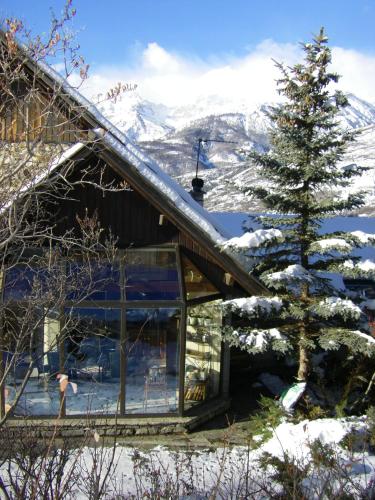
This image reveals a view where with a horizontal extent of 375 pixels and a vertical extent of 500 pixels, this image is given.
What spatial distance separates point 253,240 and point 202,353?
9.85 feet

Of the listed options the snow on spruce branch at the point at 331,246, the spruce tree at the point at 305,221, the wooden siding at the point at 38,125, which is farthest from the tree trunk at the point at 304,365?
the wooden siding at the point at 38,125

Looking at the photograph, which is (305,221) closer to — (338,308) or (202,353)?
(338,308)

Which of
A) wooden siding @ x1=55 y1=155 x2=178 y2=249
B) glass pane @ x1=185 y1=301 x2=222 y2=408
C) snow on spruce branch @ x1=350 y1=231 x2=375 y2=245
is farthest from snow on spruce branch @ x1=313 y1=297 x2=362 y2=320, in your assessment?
wooden siding @ x1=55 y1=155 x2=178 y2=249

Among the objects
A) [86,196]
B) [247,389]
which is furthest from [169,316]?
[247,389]

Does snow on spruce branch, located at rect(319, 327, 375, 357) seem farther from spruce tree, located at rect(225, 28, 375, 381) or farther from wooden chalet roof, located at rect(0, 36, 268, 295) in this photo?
wooden chalet roof, located at rect(0, 36, 268, 295)

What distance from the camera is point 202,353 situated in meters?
10.6

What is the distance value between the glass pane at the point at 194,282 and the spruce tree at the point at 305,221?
1096 millimetres

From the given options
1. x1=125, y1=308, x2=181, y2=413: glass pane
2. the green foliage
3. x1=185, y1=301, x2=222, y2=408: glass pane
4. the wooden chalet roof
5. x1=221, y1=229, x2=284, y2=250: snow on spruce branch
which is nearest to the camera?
x1=221, y1=229, x2=284, y2=250: snow on spruce branch

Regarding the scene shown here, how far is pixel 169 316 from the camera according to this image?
9742mm

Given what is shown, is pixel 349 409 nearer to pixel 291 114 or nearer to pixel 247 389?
pixel 247 389

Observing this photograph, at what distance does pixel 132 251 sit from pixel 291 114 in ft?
12.8

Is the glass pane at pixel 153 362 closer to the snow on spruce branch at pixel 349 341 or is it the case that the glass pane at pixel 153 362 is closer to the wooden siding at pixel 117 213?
the wooden siding at pixel 117 213

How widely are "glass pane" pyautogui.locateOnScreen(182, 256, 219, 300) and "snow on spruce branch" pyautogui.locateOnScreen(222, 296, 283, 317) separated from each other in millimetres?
1069

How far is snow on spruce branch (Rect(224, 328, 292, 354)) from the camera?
8836 millimetres
